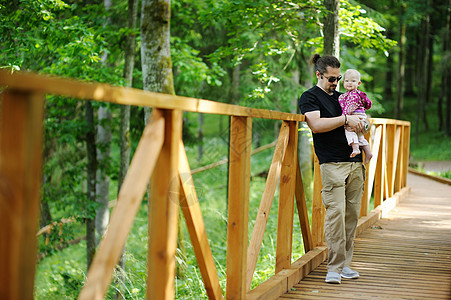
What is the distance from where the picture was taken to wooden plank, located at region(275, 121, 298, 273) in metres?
4.41

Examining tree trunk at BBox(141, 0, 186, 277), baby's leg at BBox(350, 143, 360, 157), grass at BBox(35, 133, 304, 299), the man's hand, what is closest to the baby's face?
the man's hand

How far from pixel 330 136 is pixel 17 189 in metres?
3.31

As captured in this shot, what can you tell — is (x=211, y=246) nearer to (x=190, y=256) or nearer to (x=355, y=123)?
(x=190, y=256)

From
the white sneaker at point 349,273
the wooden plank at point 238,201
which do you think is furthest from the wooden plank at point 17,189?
the white sneaker at point 349,273

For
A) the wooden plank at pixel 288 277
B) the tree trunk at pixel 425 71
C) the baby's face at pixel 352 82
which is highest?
the tree trunk at pixel 425 71

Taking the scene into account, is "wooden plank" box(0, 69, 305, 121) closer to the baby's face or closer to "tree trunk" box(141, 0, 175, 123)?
the baby's face

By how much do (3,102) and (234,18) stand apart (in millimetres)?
7049

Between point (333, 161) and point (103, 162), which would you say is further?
point (103, 162)

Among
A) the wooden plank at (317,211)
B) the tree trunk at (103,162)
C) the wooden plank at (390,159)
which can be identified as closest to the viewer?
the wooden plank at (317,211)

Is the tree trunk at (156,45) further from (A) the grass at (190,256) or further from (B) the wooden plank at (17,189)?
(B) the wooden plank at (17,189)

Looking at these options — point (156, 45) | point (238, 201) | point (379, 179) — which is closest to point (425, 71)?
point (379, 179)

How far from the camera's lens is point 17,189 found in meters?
1.54

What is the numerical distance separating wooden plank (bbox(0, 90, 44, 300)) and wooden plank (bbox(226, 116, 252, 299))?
1837 millimetres

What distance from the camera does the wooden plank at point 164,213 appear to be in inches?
98.4
